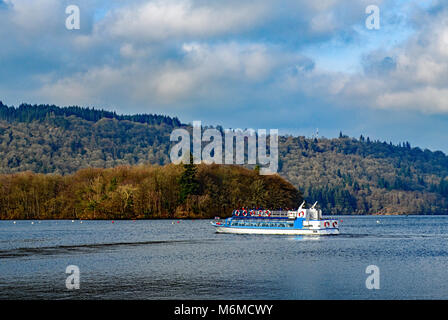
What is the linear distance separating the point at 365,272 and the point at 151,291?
2228 cm

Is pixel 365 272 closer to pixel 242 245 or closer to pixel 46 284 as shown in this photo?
pixel 46 284

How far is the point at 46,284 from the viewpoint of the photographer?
50.4 m

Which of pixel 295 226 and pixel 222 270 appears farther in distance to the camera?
pixel 295 226

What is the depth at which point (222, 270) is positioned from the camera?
199 feet

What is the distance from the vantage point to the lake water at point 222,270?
46.6m

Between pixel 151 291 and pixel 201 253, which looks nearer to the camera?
pixel 151 291

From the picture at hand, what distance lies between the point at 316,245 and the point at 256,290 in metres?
46.8

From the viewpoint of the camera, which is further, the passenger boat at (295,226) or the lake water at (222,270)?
the passenger boat at (295,226)

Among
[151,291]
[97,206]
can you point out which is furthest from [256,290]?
[97,206]

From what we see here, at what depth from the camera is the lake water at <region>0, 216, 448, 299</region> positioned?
153 feet

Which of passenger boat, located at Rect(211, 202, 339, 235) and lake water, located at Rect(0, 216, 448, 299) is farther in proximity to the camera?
passenger boat, located at Rect(211, 202, 339, 235)

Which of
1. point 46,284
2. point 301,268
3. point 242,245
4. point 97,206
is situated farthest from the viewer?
point 97,206

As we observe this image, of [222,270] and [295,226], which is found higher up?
[295,226]
